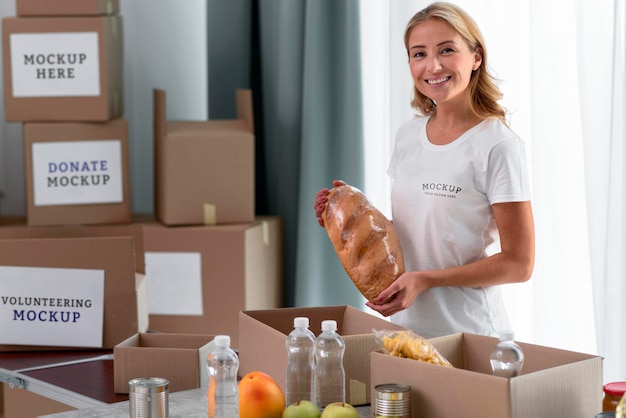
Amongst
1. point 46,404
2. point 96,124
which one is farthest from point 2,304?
point 96,124

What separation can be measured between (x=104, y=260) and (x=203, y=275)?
2.77 feet

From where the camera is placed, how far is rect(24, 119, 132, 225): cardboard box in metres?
2.89

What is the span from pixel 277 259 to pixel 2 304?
4.07 ft

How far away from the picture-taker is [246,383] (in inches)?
54.4

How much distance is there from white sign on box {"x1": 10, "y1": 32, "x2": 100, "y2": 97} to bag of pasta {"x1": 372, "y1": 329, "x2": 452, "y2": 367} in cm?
177

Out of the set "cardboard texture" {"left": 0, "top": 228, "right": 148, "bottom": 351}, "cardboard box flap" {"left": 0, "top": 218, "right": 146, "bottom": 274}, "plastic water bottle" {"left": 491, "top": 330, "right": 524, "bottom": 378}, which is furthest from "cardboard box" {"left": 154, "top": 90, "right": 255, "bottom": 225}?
"plastic water bottle" {"left": 491, "top": 330, "right": 524, "bottom": 378}

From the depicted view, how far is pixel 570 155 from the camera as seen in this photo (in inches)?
90.7

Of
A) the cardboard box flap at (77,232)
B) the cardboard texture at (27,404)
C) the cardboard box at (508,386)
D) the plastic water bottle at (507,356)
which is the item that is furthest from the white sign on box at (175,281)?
the plastic water bottle at (507,356)

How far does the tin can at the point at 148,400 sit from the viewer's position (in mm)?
1473

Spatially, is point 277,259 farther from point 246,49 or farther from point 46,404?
point 46,404

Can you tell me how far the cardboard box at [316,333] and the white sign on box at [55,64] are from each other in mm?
1437

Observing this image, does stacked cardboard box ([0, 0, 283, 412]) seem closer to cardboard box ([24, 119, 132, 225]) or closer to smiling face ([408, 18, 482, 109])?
cardboard box ([24, 119, 132, 225])

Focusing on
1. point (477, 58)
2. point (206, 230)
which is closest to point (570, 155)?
point (477, 58)

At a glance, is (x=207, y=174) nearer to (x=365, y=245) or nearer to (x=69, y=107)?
(x=69, y=107)
